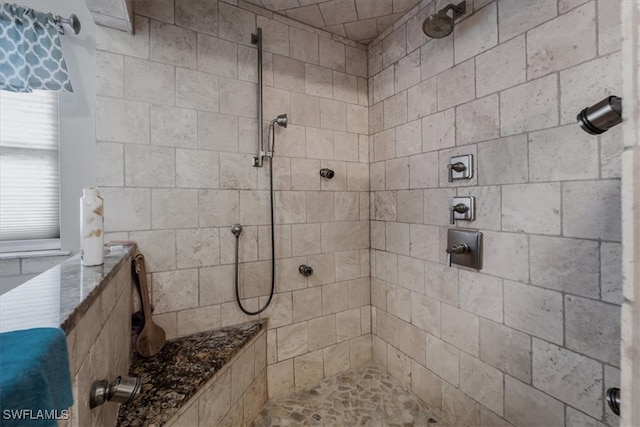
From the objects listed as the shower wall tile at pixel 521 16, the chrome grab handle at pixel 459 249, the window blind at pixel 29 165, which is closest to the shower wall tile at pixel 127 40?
the window blind at pixel 29 165

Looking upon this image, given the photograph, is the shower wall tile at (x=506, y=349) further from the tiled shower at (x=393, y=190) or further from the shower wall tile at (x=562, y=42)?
the shower wall tile at (x=562, y=42)

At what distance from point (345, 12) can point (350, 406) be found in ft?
8.68

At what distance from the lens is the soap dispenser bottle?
94 centimetres

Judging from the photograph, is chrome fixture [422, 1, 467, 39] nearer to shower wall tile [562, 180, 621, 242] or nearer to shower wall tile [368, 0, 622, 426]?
shower wall tile [368, 0, 622, 426]

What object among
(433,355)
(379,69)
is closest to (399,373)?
(433,355)

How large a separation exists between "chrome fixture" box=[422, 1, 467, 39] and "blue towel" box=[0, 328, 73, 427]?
1.86 m

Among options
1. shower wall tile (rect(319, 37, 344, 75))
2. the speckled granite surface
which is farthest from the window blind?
shower wall tile (rect(319, 37, 344, 75))

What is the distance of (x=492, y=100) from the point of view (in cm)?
139

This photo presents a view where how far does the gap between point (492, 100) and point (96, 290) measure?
5.94 feet

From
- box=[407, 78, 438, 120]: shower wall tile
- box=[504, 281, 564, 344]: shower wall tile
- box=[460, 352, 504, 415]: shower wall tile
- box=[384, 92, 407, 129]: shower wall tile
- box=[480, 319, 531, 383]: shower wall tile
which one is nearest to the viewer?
box=[504, 281, 564, 344]: shower wall tile

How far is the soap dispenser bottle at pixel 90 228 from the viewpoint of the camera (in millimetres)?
945

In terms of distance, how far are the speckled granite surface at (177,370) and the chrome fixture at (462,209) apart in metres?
1.40

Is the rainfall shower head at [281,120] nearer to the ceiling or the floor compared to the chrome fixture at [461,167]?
nearer to the ceiling

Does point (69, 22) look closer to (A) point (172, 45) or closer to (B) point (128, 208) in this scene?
(A) point (172, 45)
